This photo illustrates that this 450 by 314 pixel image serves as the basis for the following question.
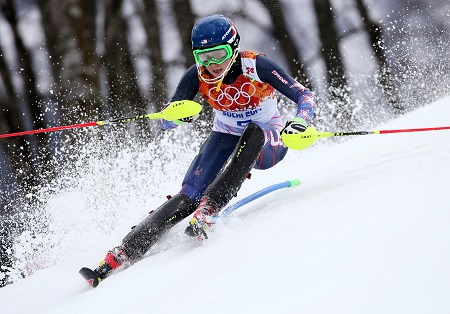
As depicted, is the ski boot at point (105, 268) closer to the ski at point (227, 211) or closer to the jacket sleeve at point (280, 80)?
the ski at point (227, 211)

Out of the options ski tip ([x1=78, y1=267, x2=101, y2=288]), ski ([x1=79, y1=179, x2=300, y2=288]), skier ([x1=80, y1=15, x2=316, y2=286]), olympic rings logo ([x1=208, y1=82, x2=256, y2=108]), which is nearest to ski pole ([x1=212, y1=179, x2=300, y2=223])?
ski ([x1=79, y1=179, x2=300, y2=288])

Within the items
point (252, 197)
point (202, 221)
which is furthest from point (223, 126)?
point (202, 221)

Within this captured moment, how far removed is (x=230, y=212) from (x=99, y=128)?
521 cm

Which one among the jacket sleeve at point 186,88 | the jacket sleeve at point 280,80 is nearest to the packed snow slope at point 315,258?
the jacket sleeve at point 280,80

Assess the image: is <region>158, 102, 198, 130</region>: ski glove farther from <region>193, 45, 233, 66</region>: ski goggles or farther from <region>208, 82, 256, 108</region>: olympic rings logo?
<region>193, 45, 233, 66</region>: ski goggles

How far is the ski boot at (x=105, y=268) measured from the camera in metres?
2.52

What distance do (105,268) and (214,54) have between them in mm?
1163

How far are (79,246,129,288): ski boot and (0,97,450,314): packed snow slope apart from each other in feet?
0.18

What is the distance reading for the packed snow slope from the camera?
1.41 metres

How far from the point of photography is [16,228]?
21.4ft

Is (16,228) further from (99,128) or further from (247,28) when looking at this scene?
(247,28)

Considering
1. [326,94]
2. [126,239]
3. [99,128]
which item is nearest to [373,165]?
[126,239]

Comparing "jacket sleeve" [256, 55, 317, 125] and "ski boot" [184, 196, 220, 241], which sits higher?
"jacket sleeve" [256, 55, 317, 125]

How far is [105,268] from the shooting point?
261 centimetres
